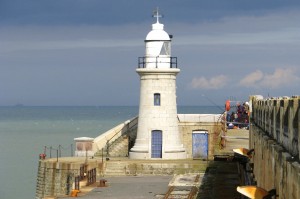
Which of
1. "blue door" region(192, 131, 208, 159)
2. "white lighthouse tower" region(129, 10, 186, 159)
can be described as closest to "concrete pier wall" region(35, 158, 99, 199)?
"white lighthouse tower" region(129, 10, 186, 159)

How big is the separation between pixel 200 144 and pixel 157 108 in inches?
228

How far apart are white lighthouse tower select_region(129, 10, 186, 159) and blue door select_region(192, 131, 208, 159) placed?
3673mm

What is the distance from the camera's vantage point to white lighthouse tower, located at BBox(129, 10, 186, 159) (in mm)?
40406

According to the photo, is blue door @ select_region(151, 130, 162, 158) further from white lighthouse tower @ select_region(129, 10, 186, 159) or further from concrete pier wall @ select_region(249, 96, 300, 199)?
concrete pier wall @ select_region(249, 96, 300, 199)

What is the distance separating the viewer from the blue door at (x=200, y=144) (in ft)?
147

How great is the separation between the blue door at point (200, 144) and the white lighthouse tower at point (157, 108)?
145 inches

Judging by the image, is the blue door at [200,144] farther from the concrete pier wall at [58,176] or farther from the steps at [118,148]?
the concrete pier wall at [58,176]

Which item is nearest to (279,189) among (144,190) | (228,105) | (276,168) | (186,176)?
(276,168)

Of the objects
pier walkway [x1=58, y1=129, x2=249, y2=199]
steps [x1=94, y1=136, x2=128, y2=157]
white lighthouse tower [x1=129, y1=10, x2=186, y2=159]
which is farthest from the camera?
steps [x1=94, y1=136, x2=128, y2=157]

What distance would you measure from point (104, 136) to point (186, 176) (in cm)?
917

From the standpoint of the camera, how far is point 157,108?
40.4 meters

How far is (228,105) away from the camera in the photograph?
50.2m

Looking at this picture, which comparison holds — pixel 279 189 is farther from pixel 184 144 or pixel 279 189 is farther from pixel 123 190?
pixel 184 144

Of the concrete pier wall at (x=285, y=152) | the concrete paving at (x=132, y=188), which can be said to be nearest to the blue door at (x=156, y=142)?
the concrete paving at (x=132, y=188)
